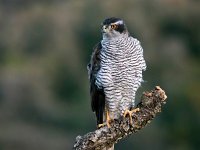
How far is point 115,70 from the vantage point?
12.7 metres

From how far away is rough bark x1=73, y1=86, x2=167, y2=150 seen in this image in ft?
37.2

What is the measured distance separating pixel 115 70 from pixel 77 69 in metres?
34.3

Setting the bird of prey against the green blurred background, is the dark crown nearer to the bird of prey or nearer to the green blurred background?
the bird of prey

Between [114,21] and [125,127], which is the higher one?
[114,21]

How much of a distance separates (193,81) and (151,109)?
34520 mm

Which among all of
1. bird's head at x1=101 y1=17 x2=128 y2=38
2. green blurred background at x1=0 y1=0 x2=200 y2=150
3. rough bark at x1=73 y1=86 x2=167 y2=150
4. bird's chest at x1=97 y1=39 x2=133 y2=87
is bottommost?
green blurred background at x1=0 y1=0 x2=200 y2=150

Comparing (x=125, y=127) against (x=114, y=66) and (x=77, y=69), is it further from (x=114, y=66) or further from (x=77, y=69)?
(x=77, y=69)

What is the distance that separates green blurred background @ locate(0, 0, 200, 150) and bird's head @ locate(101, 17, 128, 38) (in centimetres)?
1993

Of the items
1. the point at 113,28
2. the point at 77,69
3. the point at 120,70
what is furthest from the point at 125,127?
the point at 77,69

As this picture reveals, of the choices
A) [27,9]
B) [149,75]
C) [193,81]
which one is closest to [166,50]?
[193,81]

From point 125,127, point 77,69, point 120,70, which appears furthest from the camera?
point 77,69

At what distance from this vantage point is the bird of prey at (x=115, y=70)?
12625 millimetres

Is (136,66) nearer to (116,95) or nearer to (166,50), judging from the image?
(116,95)

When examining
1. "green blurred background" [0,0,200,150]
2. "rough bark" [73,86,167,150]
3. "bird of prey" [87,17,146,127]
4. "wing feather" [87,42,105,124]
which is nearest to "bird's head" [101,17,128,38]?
"bird of prey" [87,17,146,127]
